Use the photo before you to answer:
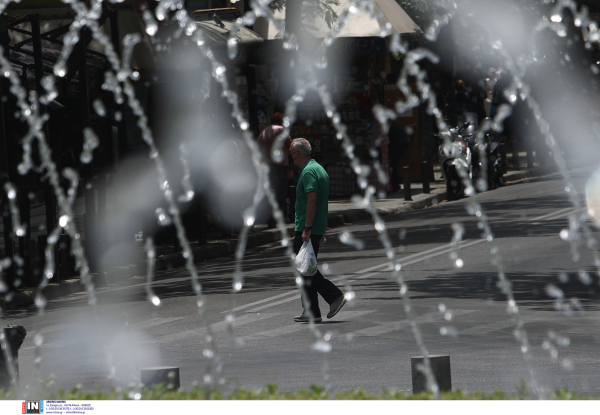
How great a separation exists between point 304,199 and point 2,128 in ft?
16.1

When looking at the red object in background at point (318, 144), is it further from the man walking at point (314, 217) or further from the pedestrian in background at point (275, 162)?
the man walking at point (314, 217)

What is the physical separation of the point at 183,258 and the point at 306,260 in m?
5.92

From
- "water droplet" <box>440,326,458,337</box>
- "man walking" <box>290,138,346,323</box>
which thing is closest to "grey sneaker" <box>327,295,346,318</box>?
"man walking" <box>290,138,346,323</box>

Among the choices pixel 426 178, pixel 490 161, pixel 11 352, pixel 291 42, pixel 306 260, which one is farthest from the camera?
pixel 490 161

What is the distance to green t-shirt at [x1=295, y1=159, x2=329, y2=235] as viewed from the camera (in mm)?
9930

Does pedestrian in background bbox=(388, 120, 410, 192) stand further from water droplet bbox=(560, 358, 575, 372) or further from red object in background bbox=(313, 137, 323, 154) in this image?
water droplet bbox=(560, 358, 575, 372)

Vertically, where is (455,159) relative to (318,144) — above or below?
below

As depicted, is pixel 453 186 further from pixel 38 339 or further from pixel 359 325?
pixel 38 339

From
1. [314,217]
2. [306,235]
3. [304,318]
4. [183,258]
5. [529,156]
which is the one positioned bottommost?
[304,318]

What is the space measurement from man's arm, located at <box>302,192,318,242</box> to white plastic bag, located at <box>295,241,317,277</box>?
68 millimetres

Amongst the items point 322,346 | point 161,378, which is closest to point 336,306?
point 322,346

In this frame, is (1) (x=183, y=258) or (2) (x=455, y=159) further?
(2) (x=455, y=159)

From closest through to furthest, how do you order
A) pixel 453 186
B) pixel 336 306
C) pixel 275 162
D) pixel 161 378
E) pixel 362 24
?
pixel 161 378
pixel 336 306
pixel 275 162
pixel 453 186
pixel 362 24

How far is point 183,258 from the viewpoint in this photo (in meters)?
15.4
